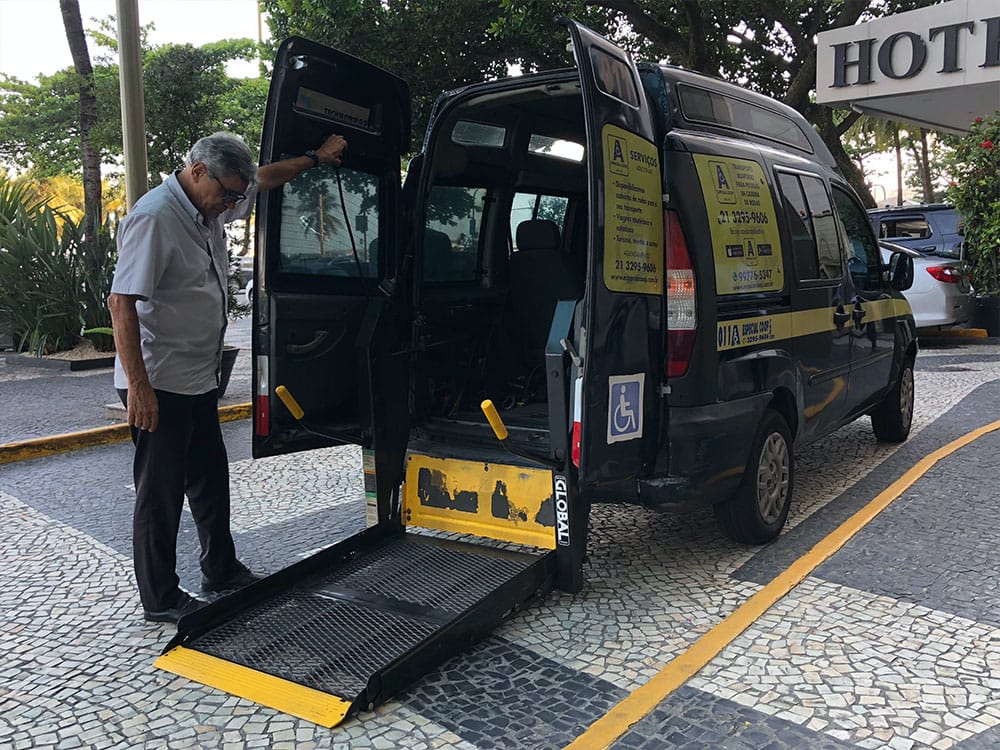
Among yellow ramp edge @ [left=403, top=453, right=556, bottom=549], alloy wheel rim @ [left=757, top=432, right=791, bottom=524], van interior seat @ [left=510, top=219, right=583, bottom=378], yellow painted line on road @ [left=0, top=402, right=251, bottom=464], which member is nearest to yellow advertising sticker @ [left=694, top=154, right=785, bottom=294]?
alloy wheel rim @ [left=757, top=432, right=791, bottom=524]

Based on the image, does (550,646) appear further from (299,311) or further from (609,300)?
(299,311)

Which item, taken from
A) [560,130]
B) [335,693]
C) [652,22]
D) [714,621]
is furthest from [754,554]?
[652,22]

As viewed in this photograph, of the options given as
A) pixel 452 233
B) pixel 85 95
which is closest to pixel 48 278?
pixel 85 95

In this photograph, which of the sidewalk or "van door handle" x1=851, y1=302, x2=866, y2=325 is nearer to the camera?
"van door handle" x1=851, y1=302, x2=866, y2=325

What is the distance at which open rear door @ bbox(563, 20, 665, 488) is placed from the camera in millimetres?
3309

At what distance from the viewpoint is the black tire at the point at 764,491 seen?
411cm

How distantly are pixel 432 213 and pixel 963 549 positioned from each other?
3143 mm

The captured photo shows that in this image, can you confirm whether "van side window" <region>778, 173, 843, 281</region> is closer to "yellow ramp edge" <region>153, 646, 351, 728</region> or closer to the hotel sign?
"yellow ramp edge" <region>153, 646, 351, 728</region>

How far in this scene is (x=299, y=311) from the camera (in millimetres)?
4117

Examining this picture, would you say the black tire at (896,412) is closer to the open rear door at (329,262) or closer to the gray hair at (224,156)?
the open rear door at (329,262)

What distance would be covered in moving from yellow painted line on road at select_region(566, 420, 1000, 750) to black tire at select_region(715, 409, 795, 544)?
0.77 feet

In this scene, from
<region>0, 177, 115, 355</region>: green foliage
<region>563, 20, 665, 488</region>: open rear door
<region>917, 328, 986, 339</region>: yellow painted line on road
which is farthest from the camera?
<region>917, 328, 986, 339</region>: yellow painted line on road

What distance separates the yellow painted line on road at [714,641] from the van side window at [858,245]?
1.34 metres

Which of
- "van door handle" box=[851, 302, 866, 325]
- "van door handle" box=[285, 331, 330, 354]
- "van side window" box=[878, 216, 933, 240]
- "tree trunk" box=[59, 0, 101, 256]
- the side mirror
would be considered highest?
"tree trunk" box=[59, 0, 101, 256]
